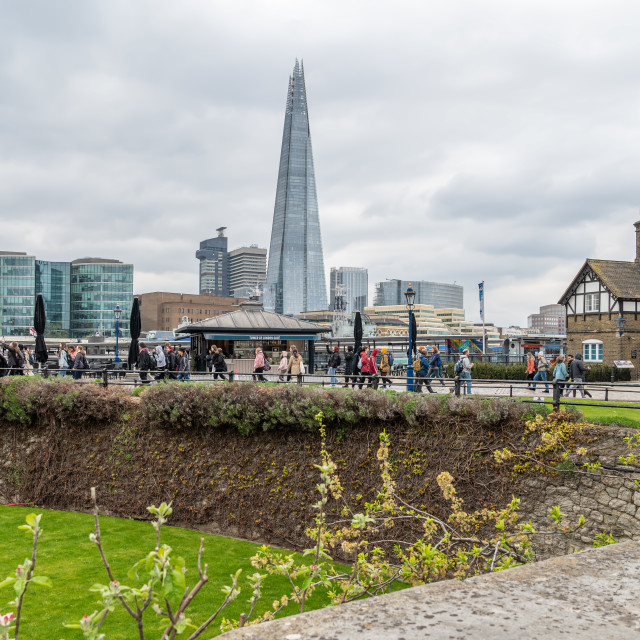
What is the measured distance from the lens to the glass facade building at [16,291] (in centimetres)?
12750

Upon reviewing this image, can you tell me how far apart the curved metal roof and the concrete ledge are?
86.6 ft

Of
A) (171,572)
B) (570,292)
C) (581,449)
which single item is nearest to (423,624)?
(171,572)

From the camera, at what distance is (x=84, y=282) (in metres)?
140

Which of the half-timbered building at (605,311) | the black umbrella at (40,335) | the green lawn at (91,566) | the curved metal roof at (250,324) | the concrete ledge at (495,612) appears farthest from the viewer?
the half-timbered building at (605,311)

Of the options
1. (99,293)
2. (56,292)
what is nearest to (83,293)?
(99,293)

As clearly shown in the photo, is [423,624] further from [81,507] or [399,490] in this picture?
[81,507]

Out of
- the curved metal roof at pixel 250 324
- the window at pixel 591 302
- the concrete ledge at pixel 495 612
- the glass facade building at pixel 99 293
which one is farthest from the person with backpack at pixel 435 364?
the glass facade building at pixel 99 293

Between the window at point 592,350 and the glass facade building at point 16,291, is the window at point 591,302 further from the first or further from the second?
the glass facade building at point 16,291

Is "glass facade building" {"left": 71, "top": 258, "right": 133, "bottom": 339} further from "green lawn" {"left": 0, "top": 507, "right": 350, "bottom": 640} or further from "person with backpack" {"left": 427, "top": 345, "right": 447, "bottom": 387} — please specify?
"green lawn" {"left": 0, "top": 507, "right": 350, "bottom": 640}

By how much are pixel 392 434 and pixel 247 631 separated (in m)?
11.6

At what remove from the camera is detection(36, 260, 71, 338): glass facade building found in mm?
136875

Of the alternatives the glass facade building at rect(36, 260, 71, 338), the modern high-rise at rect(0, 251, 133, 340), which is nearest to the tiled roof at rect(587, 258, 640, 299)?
the modern high-rise at rect(0, 251, 133, 340)

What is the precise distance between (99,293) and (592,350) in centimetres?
12079

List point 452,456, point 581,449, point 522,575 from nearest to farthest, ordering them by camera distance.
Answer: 1. point 522,575
2. point 581,449
3. point 452,456
